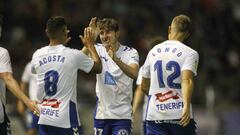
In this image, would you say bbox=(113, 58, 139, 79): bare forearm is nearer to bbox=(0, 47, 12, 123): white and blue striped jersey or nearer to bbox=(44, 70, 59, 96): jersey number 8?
bbox=(44, 70, 59, 96): jersey number 8

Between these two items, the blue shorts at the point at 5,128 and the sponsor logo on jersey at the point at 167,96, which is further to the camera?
the blue shorts at the point at 5,128

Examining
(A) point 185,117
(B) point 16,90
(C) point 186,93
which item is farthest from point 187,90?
(B) point 16,90

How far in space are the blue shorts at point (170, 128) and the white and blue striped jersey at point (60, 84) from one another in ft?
3.43

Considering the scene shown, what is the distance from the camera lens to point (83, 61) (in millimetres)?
11297

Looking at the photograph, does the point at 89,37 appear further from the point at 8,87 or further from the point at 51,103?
the point at 8,87

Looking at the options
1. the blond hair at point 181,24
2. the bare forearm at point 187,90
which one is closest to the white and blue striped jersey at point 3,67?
the blond hair at point 181,24

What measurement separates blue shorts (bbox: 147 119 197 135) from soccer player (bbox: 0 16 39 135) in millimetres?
1615

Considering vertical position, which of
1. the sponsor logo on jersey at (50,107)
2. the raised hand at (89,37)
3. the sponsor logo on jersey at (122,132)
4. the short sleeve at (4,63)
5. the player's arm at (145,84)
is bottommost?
the sponsor logo on jersey at (122,132)

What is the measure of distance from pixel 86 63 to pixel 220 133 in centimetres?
1006

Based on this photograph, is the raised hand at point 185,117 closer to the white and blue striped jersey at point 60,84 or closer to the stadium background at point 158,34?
the white and blue striped jersey at point 60,84

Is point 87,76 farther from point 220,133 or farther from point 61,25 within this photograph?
point 61,25

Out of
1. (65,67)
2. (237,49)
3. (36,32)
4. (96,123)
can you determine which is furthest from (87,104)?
(65,67)

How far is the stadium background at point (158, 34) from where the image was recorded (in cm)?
2112

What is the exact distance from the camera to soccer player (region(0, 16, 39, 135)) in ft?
37.2
